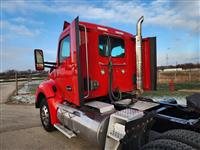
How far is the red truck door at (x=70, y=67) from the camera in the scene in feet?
11.0

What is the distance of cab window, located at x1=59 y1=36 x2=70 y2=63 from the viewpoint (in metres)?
4.12

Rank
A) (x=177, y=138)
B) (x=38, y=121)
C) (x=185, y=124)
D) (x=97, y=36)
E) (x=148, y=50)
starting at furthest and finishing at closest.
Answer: (x=38, y=121)
(x=148, y=50)
(x=97, y=36)
(x=185, y=124)
(x=177, y=138)

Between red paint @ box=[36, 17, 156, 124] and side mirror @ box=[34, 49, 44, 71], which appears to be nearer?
red paint @ box=[36, 17, 156, 124]

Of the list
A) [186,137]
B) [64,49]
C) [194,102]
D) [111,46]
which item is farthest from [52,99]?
[186,137]

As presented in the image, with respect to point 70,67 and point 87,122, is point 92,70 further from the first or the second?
point 87,122

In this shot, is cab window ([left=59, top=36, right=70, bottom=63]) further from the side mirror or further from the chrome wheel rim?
the chrome wheel rim

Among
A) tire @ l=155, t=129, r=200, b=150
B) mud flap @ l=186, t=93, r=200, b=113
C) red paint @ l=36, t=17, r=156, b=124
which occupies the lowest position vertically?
tire @ l=155, t=129, r=200, b=150

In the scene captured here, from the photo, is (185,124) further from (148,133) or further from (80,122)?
(80,122)

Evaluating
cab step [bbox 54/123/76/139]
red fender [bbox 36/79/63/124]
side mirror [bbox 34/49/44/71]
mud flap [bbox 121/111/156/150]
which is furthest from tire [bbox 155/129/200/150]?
side mirror [bbox 34/49/44/71]

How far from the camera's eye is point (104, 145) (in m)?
2.78

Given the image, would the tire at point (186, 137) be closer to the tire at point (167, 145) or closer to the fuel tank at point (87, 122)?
the tire at point (167, 145)

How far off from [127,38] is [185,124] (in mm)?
2780

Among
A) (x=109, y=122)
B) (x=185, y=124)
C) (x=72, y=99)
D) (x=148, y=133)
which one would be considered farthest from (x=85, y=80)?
(x=185, y=124)

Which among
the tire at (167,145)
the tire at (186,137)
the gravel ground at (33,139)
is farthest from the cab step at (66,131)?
the tire at (186,137)
